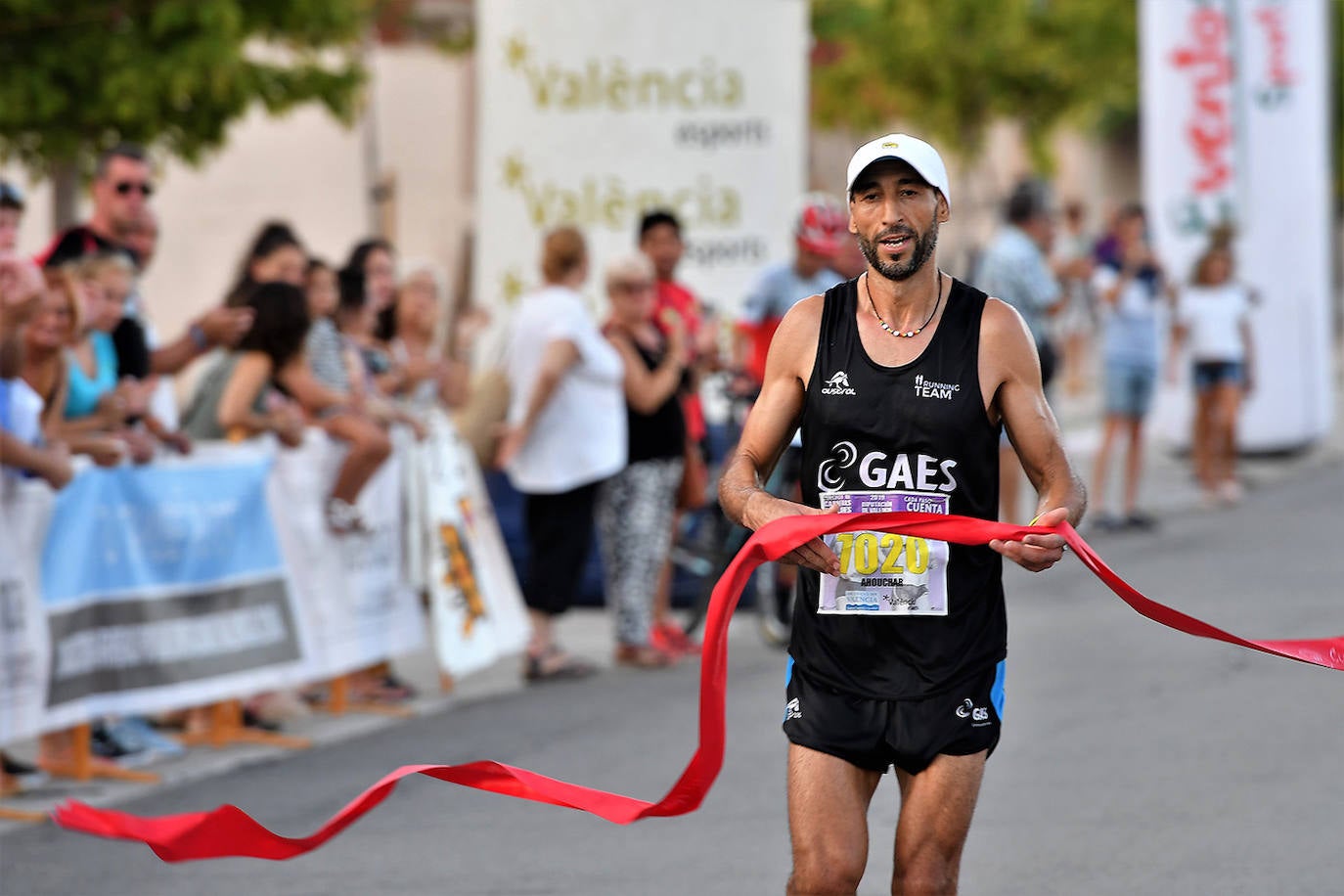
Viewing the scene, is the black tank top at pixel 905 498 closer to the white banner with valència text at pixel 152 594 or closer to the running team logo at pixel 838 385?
the running team logo at pixel 838 385

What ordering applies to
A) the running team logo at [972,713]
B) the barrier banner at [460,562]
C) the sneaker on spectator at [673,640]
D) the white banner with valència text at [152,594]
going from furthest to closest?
1. the sneaker on spectator at [673,640]
2. the barrier banner at [460,562]
3. the white banner with valència text at [152,594]
4. the running team logo at [972,713]

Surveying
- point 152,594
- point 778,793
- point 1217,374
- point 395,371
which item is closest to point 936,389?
point 778,793

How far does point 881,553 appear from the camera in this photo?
443 cm

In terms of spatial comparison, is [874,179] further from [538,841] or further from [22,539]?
[22,539]

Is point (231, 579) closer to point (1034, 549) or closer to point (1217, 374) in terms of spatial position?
point (1034, 549)

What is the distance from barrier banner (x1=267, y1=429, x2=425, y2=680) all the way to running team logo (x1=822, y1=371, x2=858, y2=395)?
484 cm

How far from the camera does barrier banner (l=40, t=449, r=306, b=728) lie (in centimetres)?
767

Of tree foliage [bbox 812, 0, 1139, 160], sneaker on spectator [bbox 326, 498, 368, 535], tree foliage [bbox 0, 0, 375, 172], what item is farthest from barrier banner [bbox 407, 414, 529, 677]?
tree foliage [bbox 812, 0, 1139, 160]

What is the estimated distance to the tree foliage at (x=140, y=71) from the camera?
11.8 meters

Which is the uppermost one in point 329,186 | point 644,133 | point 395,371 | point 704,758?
point 329,186

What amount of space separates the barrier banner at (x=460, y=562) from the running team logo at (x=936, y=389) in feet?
17.7

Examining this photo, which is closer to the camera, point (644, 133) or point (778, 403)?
point (778, 403)

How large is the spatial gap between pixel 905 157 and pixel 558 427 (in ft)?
18.7

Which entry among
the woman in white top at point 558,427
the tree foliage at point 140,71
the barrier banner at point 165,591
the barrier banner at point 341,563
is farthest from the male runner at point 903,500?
the tree foliage at point 140,71
